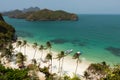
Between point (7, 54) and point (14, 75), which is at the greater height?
point (14, 75)

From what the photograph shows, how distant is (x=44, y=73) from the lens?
200 feet

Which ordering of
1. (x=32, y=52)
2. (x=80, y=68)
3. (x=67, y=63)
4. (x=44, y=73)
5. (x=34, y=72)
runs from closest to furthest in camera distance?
(x=34, y=72) → (x=44, y=73) → (x=80, y=68) → (x=67, y=63) → (x=32, y=52)

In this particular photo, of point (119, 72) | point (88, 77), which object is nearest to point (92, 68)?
point (88, 77)

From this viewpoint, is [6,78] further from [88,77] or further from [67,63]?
[67,63]

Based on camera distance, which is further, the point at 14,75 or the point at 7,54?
the point at 7,54

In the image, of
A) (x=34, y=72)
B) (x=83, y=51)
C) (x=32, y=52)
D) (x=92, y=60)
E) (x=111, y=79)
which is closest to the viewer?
(x=111, y=79)

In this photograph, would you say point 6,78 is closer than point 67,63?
Yes

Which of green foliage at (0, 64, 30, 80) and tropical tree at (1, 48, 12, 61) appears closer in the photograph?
green foliage at (0, 64, 30, 80)

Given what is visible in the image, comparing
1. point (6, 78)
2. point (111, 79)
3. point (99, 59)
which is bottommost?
point (99, 59)

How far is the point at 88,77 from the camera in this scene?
58.4 metres

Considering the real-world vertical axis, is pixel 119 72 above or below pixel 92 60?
above

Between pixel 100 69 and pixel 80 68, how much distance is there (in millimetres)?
14649

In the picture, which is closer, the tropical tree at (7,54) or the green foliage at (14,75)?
the green foliage at (14,75)

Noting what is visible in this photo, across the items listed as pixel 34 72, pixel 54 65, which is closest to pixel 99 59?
pixel 54 65
